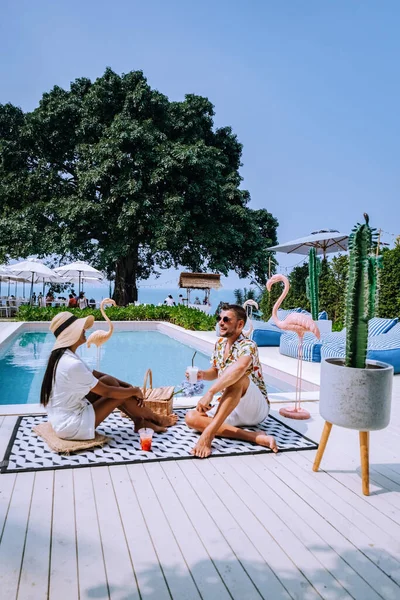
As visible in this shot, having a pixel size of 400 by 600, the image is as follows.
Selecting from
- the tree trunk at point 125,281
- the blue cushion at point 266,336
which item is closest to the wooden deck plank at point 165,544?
the blue cushion at point 266,336

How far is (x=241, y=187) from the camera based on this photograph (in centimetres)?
2216

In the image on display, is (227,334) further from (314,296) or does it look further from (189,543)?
(314,296)

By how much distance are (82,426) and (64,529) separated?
3.63 ft

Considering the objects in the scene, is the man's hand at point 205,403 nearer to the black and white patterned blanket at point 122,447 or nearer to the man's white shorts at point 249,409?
the man's white shorts at point 249,409

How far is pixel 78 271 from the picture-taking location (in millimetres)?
18562

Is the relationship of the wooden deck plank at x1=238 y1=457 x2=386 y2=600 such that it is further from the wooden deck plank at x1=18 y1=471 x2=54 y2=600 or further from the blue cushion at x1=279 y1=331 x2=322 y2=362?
the blue cushion at x1=279 y1=331 x2=322 y2=362

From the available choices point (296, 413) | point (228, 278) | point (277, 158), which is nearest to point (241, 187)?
point (277, 158)

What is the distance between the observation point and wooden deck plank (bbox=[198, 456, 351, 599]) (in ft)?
6.63

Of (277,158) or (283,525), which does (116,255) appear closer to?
(277,158)

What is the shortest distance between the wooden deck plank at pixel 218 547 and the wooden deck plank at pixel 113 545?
0.39m

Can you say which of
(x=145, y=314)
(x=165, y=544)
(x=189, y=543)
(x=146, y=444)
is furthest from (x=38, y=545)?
(x=145, y=314)

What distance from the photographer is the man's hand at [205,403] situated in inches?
146

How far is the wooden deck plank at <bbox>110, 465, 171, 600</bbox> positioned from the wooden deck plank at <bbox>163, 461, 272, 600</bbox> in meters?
0.26

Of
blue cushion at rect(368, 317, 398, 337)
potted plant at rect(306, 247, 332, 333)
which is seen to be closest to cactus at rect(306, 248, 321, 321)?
potted plant at rect(306, 247, 332, 333)
